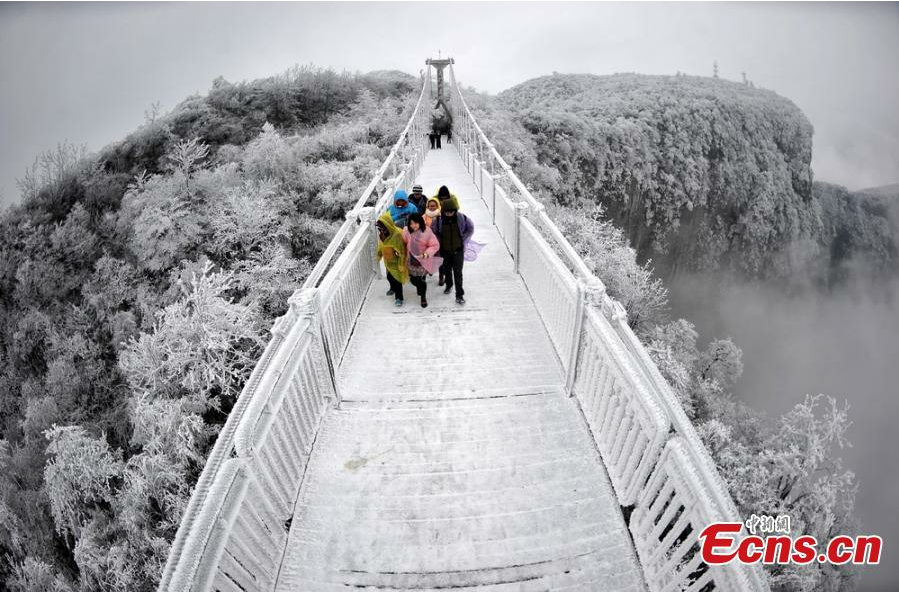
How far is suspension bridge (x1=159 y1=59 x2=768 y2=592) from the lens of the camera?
7.85 ft

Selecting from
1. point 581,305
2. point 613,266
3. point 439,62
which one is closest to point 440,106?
point 439,62

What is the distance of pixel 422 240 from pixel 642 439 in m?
3.57

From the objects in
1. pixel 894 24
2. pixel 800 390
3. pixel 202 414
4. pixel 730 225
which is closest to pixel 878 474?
pixel 800 390

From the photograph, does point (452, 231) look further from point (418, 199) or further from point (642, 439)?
point (642, 439)

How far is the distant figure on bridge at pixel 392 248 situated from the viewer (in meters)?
5.43

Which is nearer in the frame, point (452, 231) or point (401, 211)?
point (452, 231)

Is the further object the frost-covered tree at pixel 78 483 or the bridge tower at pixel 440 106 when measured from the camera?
the bridge tower at pixel 440 106

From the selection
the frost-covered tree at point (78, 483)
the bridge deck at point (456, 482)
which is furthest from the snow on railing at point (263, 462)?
the frost-covered tree at point (78, 483)

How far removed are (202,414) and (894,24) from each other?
945ft

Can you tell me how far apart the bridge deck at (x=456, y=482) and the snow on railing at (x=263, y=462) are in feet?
0.75

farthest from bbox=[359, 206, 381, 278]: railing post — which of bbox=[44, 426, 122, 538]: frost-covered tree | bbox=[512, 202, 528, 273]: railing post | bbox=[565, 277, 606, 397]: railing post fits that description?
bbox=[44, 426, 122, 538]: frost-covered tree

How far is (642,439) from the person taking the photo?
2801 mm

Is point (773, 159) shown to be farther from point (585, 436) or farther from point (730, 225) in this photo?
point (585, 436)

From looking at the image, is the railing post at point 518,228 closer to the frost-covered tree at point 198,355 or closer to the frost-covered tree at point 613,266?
the frost-covered tree at point 198,355
